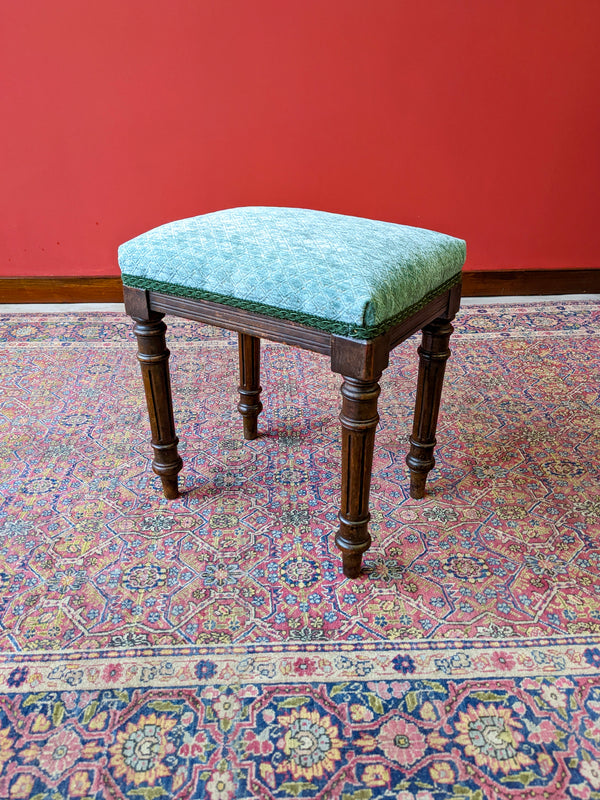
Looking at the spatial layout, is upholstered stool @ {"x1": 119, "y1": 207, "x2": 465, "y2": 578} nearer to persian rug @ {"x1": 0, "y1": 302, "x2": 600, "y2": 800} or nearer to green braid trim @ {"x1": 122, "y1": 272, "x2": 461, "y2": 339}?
green braid trim @ {"x1": 122, "y1": 272, "x2": 461, "y2": 339}

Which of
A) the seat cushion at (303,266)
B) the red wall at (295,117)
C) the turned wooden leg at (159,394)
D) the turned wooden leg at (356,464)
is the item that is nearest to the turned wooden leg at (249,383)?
the turned wooden leg at (159,394)

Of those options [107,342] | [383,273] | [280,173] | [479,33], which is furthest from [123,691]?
[479,33]

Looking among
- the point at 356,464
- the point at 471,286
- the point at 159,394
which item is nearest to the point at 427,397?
the point at 356,464

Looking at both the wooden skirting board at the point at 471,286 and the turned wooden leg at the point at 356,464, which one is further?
the wooden skirting board at the point at 471,286

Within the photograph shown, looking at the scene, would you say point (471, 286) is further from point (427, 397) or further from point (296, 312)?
point (296, 312)

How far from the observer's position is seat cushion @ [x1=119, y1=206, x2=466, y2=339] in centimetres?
110

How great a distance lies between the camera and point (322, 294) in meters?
1.11

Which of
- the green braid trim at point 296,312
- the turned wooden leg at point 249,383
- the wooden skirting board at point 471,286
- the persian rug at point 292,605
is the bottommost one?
the wooden skirting board at point 471,286

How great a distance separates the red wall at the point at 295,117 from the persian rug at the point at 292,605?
1116 millimetres

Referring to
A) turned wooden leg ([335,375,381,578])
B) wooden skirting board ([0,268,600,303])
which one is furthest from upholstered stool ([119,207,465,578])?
wooden skirting board ([0,268,600,303])

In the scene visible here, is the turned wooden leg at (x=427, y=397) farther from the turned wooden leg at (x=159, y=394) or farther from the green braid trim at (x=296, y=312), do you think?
the turned wooden leg at (x=159, y=394)

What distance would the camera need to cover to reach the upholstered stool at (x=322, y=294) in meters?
1.12

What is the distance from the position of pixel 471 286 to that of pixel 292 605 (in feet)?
7.23

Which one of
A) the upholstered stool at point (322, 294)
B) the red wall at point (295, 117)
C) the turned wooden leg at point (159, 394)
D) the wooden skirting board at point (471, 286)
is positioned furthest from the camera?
the wooden skirting board at point (471, 286)
